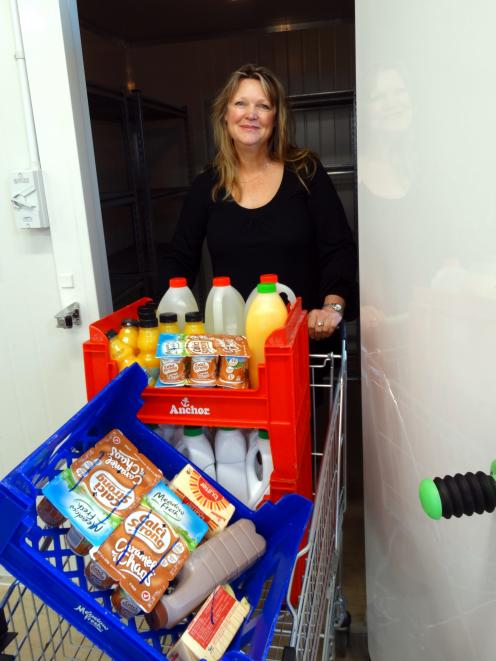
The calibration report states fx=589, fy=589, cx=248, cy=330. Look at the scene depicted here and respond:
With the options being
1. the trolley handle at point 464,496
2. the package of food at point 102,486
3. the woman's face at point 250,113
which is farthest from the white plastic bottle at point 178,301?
the trolley handle at point 464,496

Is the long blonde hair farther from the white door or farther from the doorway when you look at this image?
the doorway

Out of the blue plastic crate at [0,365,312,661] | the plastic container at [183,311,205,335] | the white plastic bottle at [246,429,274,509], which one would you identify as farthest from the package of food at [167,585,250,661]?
the plastic container at [183,311,205,335]

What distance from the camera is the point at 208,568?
97cm

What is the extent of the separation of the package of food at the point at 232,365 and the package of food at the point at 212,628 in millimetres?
386

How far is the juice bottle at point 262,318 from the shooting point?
1.24 meters

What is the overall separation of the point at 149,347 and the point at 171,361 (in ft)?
0.35

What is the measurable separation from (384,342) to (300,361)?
200mm

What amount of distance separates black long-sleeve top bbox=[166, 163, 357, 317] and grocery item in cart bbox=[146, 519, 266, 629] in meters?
1.02

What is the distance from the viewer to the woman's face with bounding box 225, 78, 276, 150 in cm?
184

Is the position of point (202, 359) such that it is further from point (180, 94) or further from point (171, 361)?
point (180, 94)

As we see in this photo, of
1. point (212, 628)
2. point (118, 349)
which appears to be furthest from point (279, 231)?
point (212, 628)

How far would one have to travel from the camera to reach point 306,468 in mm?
1336

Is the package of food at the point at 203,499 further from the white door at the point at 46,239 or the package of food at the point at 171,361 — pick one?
the white door at the point at 46,239

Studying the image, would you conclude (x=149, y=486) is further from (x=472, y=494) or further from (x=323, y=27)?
(x=323, y=27)
